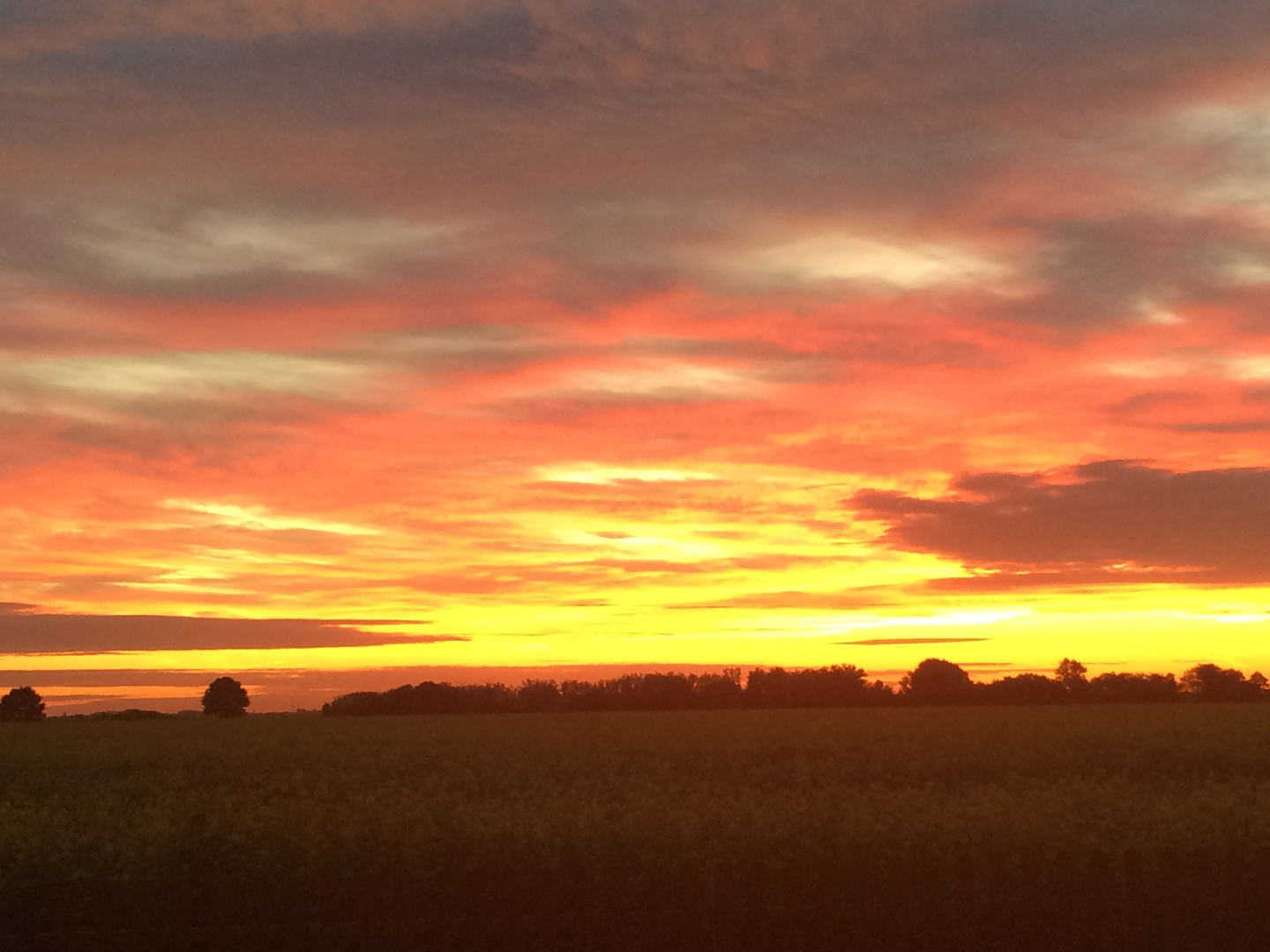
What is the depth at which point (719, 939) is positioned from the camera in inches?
623

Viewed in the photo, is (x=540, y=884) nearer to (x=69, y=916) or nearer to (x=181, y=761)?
(x=69, y=916)

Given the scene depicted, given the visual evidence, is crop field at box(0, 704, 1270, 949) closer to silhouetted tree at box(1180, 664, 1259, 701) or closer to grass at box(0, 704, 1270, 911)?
grass at box(0, 704, 1270, 911)

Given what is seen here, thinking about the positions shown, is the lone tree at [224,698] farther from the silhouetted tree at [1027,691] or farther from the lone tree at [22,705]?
the silhouetted tree at [1027,691]

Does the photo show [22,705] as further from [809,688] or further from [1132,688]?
[1132,688]

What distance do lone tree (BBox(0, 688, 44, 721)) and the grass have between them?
44852 mm

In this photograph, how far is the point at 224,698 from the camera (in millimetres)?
120562

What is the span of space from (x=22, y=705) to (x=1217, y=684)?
355 ft

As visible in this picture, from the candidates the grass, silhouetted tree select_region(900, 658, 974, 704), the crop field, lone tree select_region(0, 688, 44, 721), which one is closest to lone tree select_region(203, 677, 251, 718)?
lone tree select_region(0, 688, 44, 721)

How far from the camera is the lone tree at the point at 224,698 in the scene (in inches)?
4724

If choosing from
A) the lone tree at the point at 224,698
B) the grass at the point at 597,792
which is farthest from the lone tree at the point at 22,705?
the grass at the point at 597,792

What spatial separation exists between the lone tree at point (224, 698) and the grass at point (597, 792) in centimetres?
4140

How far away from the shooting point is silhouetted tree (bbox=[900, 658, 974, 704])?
96.1 meters

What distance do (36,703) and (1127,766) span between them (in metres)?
109

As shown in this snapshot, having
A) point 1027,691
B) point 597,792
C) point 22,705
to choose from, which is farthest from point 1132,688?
point 22,705
